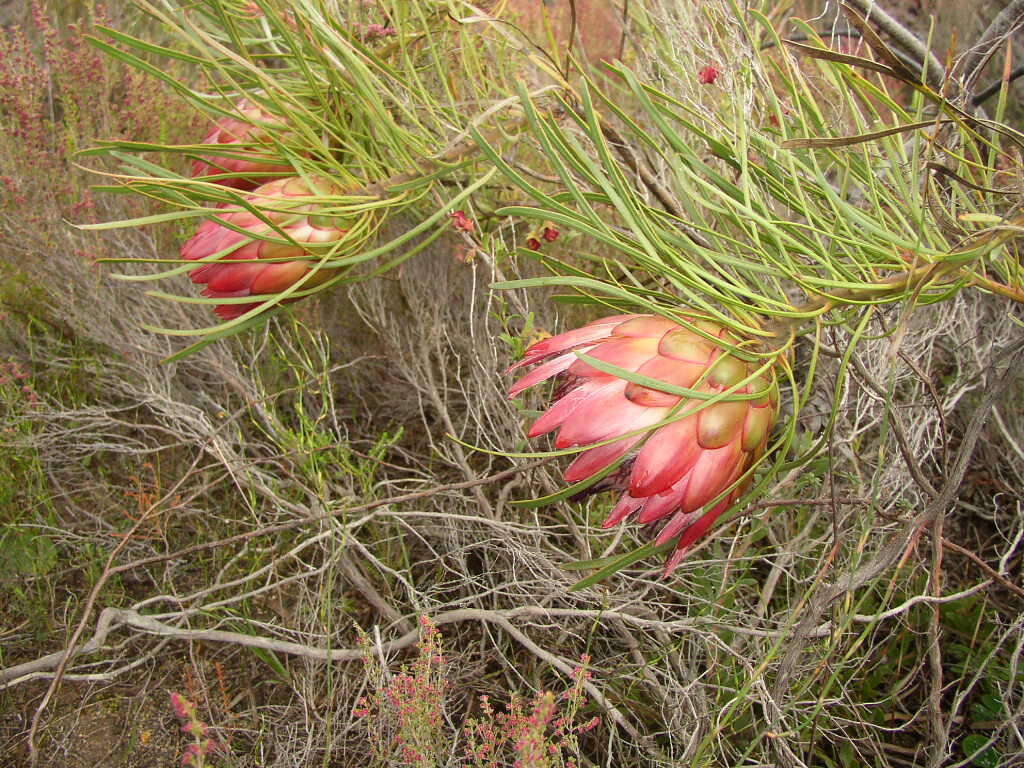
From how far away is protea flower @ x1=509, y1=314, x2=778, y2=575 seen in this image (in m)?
0.52

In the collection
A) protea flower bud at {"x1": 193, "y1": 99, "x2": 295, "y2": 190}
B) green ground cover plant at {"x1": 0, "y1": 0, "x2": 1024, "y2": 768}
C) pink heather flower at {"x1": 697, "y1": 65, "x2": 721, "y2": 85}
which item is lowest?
green ground cover plant at {"x1": 0, "y1": 0, "x2": 1024, "y2": 768}

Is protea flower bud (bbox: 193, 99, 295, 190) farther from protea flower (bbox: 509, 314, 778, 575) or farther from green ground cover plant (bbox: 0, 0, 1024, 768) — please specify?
protea flower (bbox: 509, 314, 778, 575)

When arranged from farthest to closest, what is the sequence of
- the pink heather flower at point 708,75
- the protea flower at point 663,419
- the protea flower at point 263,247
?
the pink heather flower at point 708,75 → the protea flower at point 263,247 → the protea flower at point 663,419

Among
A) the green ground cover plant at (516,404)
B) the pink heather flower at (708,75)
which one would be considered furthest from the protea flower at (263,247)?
the pink heather flower at (708,75)

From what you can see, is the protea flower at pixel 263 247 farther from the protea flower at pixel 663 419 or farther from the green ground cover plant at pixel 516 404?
the protea flower at pixel 663 419

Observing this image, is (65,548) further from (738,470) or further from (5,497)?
(738,470)

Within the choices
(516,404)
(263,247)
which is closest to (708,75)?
(516,404)

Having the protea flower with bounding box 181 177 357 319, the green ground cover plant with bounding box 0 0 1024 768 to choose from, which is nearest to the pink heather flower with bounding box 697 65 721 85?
the green ground cover plant with bounding box 0 0 1024 768

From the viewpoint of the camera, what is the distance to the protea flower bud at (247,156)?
2.52 ft

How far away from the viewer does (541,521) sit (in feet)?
3.74

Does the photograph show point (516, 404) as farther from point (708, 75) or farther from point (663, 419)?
point (708, 75)

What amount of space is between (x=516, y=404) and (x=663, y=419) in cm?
37

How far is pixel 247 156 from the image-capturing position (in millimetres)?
764

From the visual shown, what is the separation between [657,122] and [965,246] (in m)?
0.25
